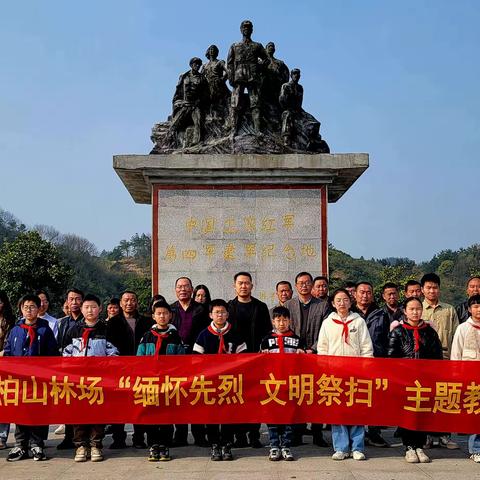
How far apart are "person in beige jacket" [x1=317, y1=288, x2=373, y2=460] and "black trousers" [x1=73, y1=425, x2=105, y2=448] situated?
6.52 feet

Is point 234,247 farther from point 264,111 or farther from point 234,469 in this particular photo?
point 234,469

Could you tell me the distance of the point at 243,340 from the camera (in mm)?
6039

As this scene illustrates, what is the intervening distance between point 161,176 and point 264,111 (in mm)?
2037

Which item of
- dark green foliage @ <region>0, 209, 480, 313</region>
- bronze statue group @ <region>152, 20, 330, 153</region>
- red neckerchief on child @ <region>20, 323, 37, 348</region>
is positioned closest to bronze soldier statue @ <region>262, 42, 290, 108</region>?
bronze statue group @ <region>152, 20, 330, 153</region>

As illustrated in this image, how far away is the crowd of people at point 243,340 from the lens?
5.59m

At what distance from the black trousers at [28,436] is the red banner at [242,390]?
13 centimetres

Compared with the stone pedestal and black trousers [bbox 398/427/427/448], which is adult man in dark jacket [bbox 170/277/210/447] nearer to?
black trousers [bbox 398/427/427/448]

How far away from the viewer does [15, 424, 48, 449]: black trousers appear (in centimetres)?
569

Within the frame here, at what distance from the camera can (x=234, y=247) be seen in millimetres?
9375

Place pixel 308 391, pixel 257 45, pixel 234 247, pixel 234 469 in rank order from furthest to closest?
pixel 257 45
pixel 234 247
pixel 308 391
pixel 234 469

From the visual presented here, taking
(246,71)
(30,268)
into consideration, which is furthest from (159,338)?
(30,268)

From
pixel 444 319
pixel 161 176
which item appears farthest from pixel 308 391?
pixel 161 176

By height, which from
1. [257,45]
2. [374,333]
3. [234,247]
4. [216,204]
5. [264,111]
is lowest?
[374,333]

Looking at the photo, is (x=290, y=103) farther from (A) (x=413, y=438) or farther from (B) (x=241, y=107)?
(A) (x=413, y=438)
